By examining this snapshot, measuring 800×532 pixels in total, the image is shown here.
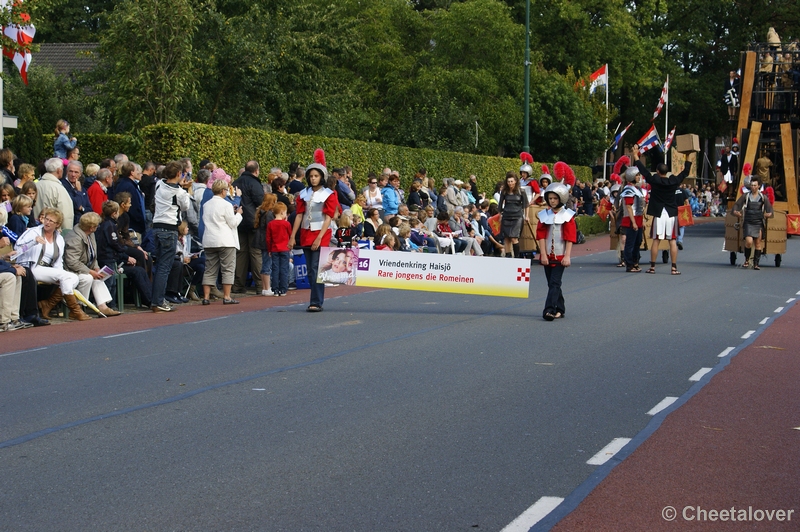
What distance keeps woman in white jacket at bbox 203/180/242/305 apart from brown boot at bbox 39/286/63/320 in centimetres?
246

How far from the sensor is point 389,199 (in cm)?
2378

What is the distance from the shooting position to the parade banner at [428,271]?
1484 centimetres

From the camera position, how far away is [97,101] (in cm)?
3262

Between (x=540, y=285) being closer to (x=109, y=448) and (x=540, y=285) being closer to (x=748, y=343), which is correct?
(x=748, y=343)

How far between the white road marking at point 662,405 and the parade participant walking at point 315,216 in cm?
680

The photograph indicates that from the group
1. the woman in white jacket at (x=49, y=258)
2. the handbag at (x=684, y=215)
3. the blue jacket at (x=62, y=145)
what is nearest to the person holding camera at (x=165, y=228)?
the woman in white jacket at (x=49, y=258)

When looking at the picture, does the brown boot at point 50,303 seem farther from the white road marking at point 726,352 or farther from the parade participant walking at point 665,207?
the parade participant walking at point 665,207

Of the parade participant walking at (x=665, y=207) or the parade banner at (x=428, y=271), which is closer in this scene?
the parade banner at (x=428, y=271)

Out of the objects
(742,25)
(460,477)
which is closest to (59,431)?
(460,477)

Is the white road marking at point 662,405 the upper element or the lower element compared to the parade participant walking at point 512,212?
lower

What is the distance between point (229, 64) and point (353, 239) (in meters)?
13.0

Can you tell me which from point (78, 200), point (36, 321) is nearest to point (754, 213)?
point (78, 200)

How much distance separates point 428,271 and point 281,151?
10251 mm

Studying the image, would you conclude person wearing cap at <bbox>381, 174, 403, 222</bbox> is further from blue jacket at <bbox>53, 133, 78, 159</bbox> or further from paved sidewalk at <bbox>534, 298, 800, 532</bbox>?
paved sidewalk at <bbox>534, 298, 800, 532</bbox>
